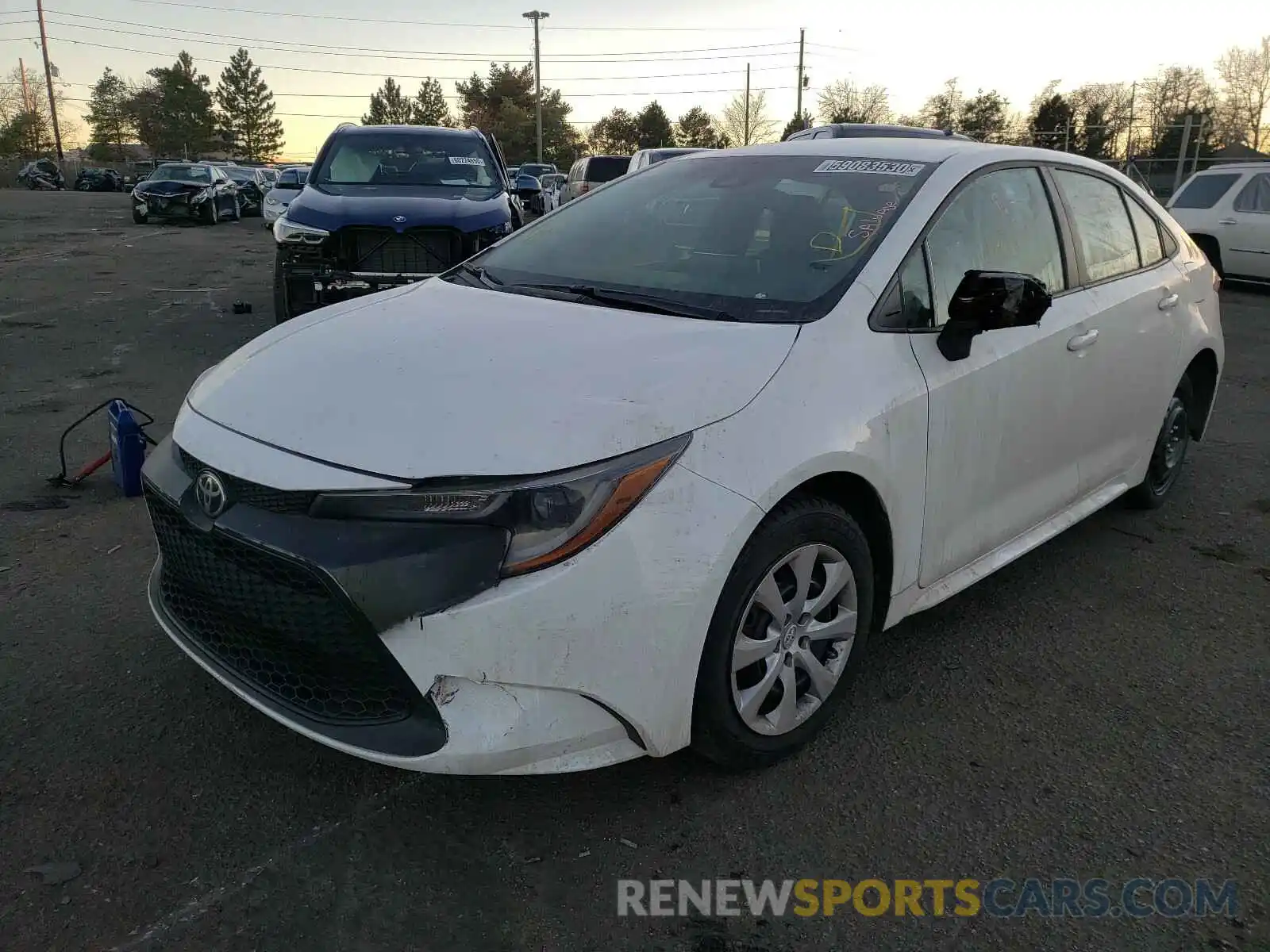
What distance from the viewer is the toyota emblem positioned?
2.30m

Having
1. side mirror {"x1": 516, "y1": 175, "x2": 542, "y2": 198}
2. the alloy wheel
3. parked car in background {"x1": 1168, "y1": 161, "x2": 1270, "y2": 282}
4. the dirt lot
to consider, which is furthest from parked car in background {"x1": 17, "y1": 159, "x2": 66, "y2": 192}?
the alloy wheel

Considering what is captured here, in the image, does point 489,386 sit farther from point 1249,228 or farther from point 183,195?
point 183,195

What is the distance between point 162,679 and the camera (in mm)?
3078

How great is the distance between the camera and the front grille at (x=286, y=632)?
213 cm

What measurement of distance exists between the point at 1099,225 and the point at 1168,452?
4.46ft

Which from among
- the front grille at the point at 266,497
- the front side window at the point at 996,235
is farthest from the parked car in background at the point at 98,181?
the front grille at the point at 266,497

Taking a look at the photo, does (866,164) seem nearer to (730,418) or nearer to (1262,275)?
(730,418)

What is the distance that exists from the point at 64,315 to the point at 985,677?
9.94 meters

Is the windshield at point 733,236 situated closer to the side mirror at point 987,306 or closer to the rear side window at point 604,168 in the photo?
the side mirror at point 987,306

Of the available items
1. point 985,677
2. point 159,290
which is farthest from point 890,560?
point 159,290

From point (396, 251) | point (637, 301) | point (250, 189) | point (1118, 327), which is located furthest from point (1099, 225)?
point (250, 189)

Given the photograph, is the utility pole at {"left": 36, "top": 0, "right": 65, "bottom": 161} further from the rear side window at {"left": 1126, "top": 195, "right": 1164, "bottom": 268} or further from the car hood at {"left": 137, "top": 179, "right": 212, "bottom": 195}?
the rear side window at {"left": 1126, "top": 195, "right": 1164, "bottom": 268}

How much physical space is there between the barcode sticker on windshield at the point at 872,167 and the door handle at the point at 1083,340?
0.85 metres

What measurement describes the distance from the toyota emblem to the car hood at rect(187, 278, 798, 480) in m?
0.14
